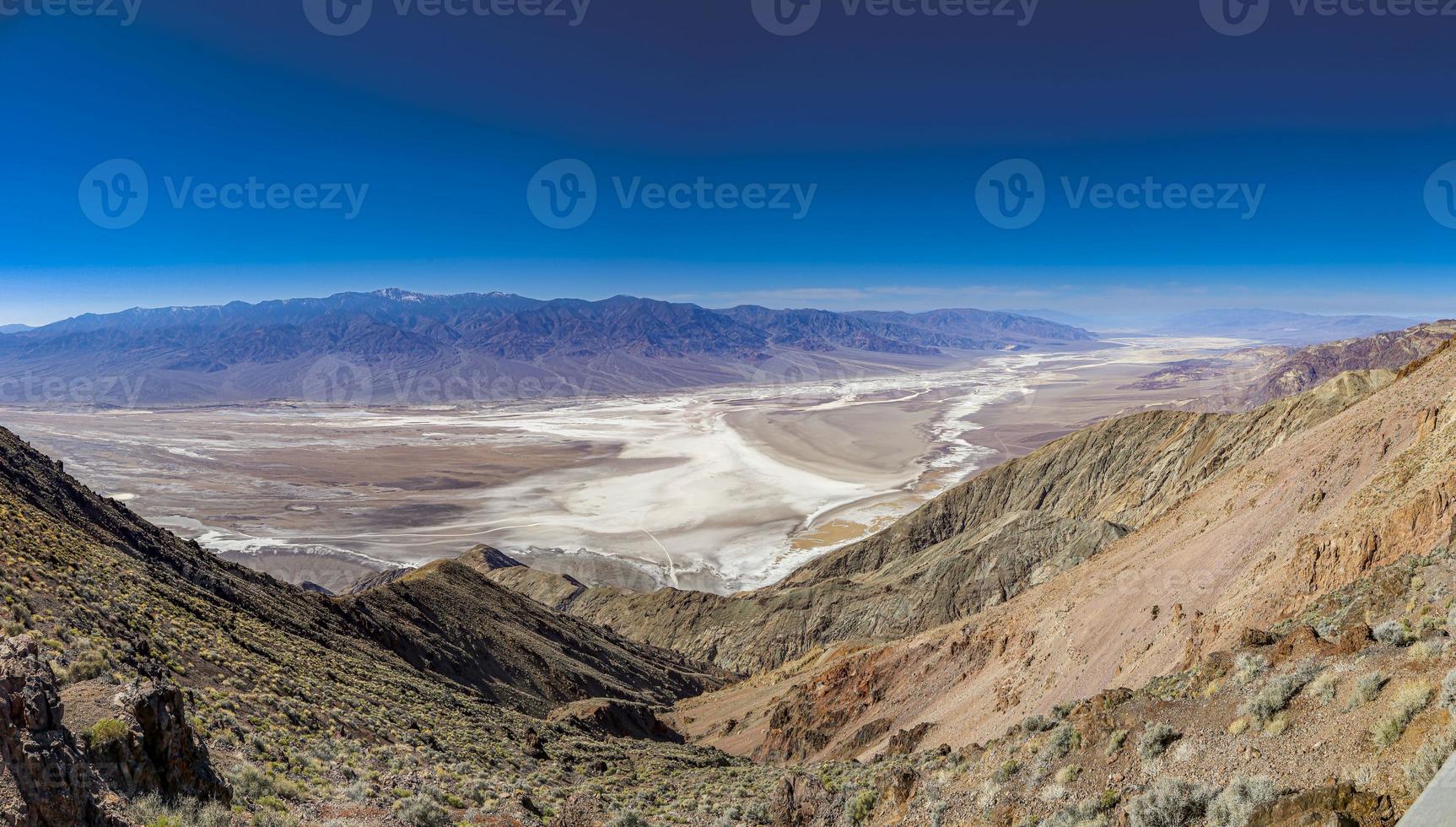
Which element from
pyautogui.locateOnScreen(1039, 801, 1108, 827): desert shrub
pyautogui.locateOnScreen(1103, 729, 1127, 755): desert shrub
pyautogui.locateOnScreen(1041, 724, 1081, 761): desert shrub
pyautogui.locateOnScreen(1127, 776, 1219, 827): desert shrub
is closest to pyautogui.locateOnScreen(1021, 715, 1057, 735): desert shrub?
pyautogui.locateOnScreen(1041, 724, 1081, 761): desert shrub

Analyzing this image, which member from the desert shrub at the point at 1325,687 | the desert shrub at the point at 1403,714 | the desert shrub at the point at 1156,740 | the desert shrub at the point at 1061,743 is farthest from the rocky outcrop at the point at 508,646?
the desert shrub at the point at 1403,714

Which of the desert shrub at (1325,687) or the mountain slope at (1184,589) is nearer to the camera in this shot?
the desert shrub at (1325,687)

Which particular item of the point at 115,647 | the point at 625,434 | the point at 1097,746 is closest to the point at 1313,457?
the point at 1097,746

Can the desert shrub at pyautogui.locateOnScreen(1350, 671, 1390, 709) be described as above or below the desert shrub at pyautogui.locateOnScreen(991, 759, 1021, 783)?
above

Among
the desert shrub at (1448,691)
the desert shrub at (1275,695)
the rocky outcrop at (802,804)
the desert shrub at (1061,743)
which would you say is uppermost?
the desert shrub at (1448,691)

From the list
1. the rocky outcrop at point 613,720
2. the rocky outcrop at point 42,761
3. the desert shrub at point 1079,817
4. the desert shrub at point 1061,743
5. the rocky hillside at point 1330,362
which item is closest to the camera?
the rocky outcrop at point 42,761

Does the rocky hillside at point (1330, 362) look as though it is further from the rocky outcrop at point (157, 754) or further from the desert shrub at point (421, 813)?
the rocky outcrop at point (157, 754)

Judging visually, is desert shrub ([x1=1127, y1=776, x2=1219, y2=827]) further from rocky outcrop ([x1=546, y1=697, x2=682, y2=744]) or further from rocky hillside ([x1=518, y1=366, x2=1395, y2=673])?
rocky hillside ([x1=518, y1=366, x2=1395, y2=673])
